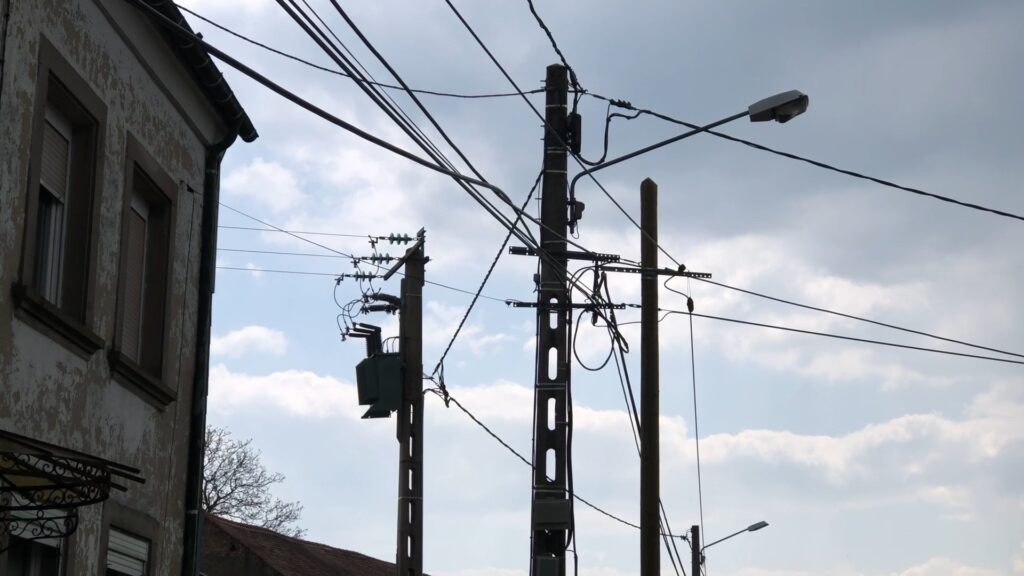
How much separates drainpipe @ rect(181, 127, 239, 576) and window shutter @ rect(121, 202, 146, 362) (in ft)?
3.81

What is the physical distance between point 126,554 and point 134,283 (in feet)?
7.31

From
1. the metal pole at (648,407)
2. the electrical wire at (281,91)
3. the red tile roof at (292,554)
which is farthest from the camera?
the red tile roof at (292,554)

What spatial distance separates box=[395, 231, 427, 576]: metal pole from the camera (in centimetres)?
1644

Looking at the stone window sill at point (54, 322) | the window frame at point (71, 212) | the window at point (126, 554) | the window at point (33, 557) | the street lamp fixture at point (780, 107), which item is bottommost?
the window at point (33, 557)

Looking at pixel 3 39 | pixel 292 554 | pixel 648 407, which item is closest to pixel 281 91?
pixel 3 39

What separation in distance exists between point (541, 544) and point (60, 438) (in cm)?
615

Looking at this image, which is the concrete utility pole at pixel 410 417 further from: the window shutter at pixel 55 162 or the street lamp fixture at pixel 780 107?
the window shutter at pixel 55 162

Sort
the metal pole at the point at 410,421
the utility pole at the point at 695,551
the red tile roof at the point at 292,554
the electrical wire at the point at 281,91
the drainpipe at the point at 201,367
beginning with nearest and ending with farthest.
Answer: the electrical wire at the point at 281,91, the drainpipe at the point at 201,367, the metal pole at the point at 410,421, the red tile roof at the point at 292,554, the utility pole at the point at 695,551

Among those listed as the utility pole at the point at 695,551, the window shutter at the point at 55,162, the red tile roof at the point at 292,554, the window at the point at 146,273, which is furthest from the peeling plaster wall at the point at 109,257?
the utility pole at the point at 695,551

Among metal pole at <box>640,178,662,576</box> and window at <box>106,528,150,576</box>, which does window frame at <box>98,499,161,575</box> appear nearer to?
window at <box>106,528,150,576</box>

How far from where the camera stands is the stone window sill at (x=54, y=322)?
9047 mm

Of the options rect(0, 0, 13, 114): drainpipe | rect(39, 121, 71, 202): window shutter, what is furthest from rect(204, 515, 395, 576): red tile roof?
rect(0, 0, 13, 114): drainpipe

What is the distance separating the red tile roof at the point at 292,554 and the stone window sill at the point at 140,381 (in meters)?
17.6

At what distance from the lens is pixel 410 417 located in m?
17.2
